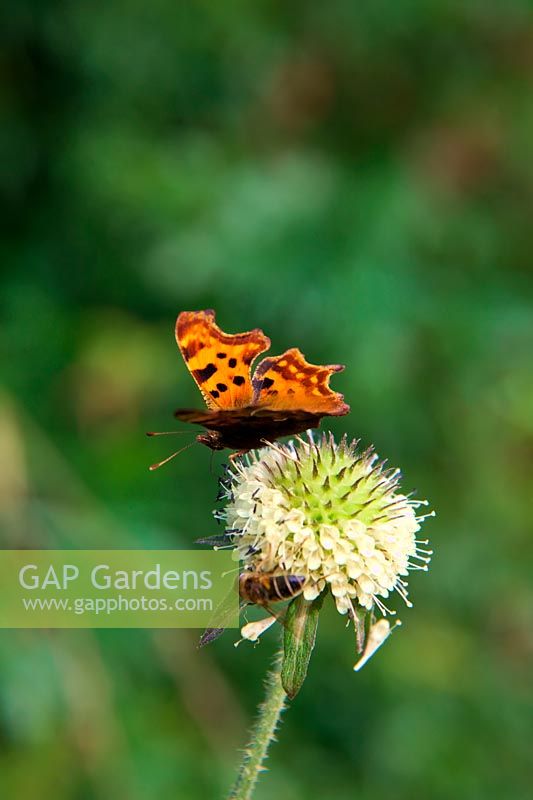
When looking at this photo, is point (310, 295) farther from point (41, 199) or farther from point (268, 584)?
point (268, 584)

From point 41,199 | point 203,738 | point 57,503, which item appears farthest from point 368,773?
point 41,199

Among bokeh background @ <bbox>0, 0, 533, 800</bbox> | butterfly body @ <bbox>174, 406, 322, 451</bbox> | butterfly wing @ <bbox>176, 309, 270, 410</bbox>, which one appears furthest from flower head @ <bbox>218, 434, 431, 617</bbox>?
bokeh background @ <bbox>0, 0, 533, 800</bbox>

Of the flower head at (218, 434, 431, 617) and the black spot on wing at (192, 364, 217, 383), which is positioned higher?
the black spot on wing at (192, 364, 217, 383)

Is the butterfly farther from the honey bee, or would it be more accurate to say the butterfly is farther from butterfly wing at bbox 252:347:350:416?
the honey bee

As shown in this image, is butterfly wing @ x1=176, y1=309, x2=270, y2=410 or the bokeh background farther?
the bokeh background

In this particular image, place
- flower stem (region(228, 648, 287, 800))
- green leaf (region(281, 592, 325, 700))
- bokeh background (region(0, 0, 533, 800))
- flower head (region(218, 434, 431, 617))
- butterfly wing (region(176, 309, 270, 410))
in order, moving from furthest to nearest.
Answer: bokeh background (region(0, 0, 533, 800)) → butterfly wing (region(176, 309, 270, 410)) → flower head (region(218, 434, 431, 617)) → green leaf (region(281, 592, 325, 700)) → flower stem (region(228, 648, 287, 800))

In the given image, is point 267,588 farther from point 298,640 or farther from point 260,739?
point 260,739

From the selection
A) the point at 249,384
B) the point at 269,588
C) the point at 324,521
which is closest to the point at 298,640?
the point at 269,588
